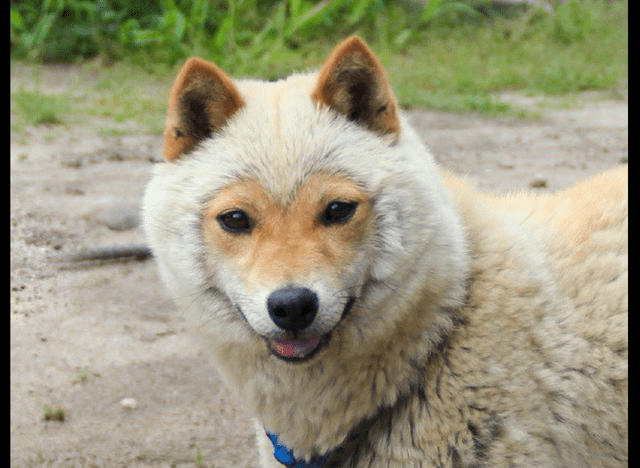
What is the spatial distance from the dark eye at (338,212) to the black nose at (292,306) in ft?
0.93

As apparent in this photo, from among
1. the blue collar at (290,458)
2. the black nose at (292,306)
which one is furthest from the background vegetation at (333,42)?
the black nose at (292,306)

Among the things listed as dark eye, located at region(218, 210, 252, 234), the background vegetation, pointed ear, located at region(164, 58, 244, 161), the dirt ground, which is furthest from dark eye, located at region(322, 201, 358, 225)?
the background vegetation

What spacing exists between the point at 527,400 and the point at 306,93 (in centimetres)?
125

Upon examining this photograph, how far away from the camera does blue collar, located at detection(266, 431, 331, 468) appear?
105 inches

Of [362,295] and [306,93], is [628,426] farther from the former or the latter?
[306,93]

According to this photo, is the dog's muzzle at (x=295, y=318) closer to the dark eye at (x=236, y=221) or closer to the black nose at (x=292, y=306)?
the black nose at (x=292, y=306)

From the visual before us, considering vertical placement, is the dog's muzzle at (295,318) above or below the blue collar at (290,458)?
above

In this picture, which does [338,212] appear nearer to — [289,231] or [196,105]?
[289,231]

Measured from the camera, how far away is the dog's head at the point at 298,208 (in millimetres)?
2377

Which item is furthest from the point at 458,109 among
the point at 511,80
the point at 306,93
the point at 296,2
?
the point at 306,93

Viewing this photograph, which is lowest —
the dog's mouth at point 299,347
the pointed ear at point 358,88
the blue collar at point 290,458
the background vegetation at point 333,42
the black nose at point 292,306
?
the background vegetation at point 333,42

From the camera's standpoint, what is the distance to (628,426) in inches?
96.6

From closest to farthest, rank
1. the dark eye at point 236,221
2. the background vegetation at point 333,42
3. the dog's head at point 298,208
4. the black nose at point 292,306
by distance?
the black nose at point 292,306 → the dog's head at point 298,208 → the dark eye at point 236,221 → the background vegetation at point 333,42

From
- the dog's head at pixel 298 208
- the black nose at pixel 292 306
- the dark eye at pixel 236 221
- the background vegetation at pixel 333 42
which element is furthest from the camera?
the background vegetation at pixel 333 42
